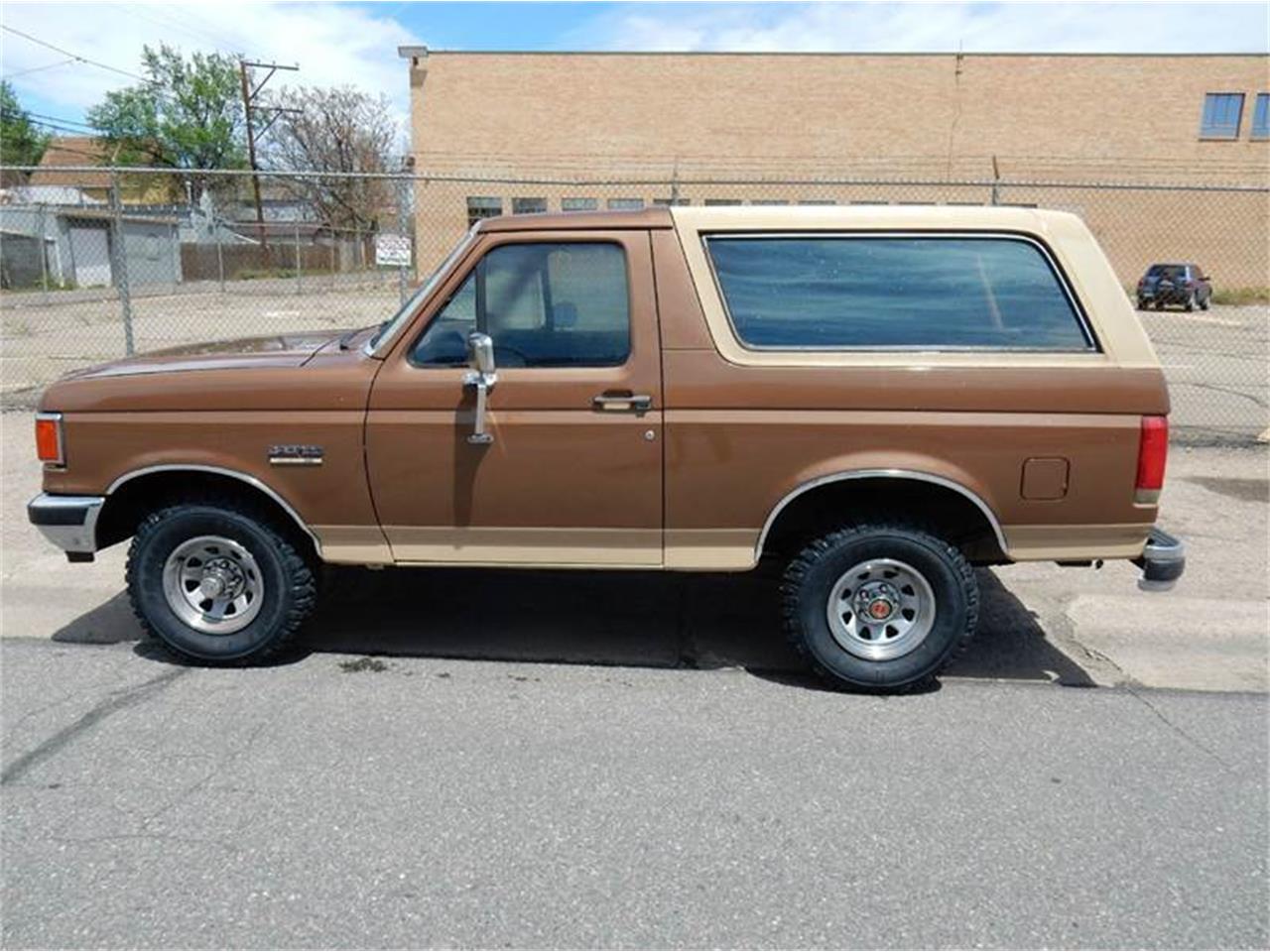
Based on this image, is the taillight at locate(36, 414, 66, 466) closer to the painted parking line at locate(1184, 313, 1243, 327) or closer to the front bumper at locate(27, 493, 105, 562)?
the front bumper at locate(27, 493, 105, 562)

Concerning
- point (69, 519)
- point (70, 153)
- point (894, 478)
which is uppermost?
point (70, 153)

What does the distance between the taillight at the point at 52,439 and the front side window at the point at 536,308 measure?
1.60 meters

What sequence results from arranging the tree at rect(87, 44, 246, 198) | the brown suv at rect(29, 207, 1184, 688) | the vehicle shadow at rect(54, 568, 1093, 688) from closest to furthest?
the brown suv at rect(29, 207, 1184, 688) < the vehicle shadow at rect(54, 568, 1093, 688) < the tree at rect(87, 44, 246, 198)

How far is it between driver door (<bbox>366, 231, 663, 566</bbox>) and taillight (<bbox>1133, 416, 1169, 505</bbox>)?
1890 millimetres

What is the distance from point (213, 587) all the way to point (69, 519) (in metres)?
0.65

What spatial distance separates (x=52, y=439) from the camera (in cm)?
379

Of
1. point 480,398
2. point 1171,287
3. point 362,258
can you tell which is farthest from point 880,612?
point 362,258

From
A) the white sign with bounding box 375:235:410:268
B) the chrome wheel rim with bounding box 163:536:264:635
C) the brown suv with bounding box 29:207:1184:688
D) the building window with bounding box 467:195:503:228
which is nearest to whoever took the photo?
the brown suv with bounding box 29:207:1184:688

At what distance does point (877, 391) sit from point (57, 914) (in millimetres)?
3130

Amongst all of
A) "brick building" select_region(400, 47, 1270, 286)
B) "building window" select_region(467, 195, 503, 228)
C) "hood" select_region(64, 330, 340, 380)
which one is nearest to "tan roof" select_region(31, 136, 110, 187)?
"brick building" select_region(400, 47, 1270, 286)

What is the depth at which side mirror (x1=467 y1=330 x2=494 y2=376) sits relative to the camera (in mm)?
3359

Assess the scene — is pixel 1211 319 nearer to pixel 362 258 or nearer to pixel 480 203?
pixel 480 203

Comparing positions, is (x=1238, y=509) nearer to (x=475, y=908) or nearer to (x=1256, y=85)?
(x=475, y=908)

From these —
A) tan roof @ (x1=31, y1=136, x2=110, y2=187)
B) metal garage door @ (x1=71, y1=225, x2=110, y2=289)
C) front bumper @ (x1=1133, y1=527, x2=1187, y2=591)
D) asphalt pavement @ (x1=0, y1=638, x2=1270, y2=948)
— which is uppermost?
tan roof @ (x1=31, y1=136, x2=110, y2=187)
